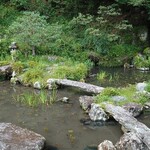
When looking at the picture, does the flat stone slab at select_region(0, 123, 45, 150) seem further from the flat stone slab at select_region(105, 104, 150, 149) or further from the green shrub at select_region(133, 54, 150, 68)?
the green shrub at select_region(133, 54, 150, 68)

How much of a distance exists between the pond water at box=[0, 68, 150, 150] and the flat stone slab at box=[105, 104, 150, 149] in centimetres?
37

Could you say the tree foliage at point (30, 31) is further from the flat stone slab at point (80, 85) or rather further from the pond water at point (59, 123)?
the pond water at point (59, 123)

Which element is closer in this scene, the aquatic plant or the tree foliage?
the aquatic plant

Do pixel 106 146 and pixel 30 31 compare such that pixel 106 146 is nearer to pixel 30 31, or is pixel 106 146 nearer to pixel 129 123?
pixel 129 123

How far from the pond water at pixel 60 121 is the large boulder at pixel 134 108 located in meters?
0.23

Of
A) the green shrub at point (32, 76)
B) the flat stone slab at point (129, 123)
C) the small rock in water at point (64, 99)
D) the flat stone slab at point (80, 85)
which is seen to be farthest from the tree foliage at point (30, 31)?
the flat stone slab at point (129, 123)

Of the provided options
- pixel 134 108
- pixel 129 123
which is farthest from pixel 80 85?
pixel 129 123

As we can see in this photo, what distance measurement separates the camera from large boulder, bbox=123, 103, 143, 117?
10.8m

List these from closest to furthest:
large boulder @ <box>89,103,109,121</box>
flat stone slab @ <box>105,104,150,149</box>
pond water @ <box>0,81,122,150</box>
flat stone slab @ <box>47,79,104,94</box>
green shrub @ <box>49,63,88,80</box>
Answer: flat stone slab @ <box>105,104,150,149</box>
pond water @ <box>0,81,122,150</box>
large boulder @ <box>89,103,109,121</box>
flat stone slab @ <box>47,79,104,94</box>
green shrub @ <box>49,63,88,80</box>

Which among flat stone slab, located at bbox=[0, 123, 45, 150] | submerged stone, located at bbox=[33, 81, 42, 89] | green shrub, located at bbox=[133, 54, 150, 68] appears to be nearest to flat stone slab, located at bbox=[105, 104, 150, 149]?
flat stone slab, located at bbox=[0, 123, 45, 150]

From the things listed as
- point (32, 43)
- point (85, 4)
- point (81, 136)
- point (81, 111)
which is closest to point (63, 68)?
point (32, 43)

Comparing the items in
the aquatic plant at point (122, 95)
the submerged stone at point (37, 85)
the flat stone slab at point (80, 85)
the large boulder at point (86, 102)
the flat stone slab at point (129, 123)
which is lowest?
the submerged stone at point (37, 85)

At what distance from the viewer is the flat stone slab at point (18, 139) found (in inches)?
321

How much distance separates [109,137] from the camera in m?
9.45
